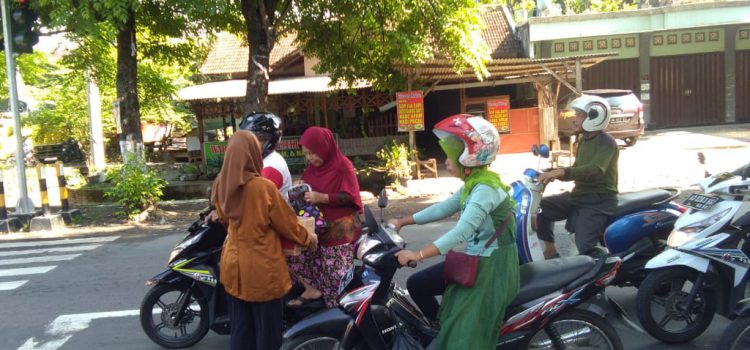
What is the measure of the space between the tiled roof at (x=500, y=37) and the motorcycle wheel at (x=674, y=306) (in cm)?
1614

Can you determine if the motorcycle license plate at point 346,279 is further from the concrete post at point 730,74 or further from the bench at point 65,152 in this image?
the bench at point 65,152

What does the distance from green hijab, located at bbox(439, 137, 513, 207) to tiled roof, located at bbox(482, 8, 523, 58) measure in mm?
16974

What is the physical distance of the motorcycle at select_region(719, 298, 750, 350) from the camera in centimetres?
343

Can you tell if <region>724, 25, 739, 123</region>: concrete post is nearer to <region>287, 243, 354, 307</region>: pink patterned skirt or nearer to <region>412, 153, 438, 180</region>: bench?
<region>412, 153, 438, 180</region>: bench

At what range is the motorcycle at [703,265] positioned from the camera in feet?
13.5

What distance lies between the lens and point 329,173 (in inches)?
160

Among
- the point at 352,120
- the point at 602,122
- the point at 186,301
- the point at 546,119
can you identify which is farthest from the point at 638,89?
the point at 186,301

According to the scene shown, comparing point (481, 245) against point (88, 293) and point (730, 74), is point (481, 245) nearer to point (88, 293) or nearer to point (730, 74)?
point (88, 293)

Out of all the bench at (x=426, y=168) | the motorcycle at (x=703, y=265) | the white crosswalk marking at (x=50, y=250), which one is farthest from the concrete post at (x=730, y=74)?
the white crosswalk marking at (x=50, y=250)

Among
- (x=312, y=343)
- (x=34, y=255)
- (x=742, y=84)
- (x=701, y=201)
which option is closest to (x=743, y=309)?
(x=701, y=201)

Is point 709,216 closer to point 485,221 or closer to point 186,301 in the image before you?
point 485,221

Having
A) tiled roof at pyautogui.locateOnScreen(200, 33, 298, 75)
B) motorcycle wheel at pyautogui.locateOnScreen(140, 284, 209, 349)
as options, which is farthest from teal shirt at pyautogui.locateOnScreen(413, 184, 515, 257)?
tiled roof at pyautogui.locateOnScreen(200, 33, 298, 75)

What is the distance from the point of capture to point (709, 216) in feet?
13.7

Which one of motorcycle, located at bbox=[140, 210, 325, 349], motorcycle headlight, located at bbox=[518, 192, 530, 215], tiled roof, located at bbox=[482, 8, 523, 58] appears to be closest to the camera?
motorcycle, located at bbox=[140, 210, 325, 349]
